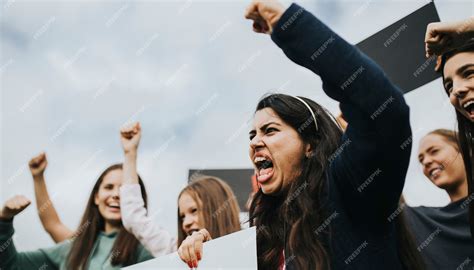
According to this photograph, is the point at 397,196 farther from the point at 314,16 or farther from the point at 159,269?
the point at 159,269

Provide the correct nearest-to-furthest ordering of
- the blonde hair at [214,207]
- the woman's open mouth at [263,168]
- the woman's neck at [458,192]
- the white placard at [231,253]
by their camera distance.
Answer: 1. the white placard at [231,253]
2. the woman's open mouth at [263,168]
3. the woman's neck at [458,192]
4. the blonde hair at [214,207]

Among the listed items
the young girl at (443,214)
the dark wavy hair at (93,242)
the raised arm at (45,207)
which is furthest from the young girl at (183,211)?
the young girl at (443,214)

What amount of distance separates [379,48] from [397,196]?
5.20 feet

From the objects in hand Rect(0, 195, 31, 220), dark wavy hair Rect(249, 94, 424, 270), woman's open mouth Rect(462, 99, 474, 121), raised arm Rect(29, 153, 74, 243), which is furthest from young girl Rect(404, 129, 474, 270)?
raised arm Rect(29, 153, 74, 243)

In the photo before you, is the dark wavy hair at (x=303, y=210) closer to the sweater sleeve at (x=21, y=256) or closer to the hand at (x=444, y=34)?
the hand at (x=444, y=34)

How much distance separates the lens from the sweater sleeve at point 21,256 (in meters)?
3.21

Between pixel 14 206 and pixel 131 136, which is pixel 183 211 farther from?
pixel 14 206

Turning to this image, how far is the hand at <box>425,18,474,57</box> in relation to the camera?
1649 mm

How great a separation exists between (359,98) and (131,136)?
230cm

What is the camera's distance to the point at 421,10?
2.71 meters

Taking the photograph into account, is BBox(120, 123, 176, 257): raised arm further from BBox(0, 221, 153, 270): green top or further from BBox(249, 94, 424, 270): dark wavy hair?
BBox(249, 94, 424, 270): dark wavy hair

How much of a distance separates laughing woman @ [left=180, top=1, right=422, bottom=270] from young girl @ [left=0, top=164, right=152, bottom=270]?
4.82ft

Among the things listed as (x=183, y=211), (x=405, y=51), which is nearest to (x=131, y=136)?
(x=183, y=211)

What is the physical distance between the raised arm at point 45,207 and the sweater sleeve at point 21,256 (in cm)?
26
